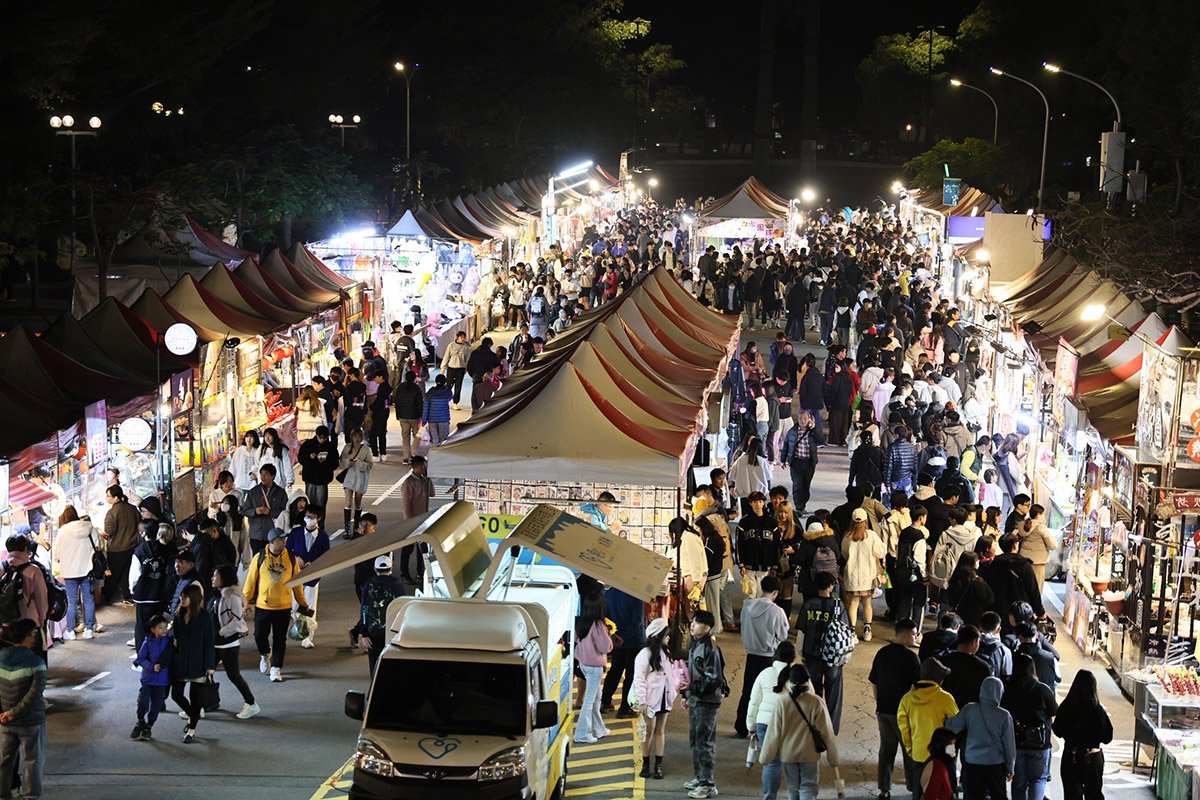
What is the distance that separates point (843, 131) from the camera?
120m

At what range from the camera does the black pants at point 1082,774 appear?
970 centimetres

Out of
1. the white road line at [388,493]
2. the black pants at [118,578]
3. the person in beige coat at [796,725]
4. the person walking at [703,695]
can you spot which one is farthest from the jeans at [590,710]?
the white road line at [388,493]

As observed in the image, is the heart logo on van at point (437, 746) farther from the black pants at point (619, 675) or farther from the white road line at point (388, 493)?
the white road line at point (388, 493)

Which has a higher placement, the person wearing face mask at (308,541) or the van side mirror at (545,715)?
the person wearing face mask at (308,541)

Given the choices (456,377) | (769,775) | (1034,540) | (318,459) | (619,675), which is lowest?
(769,775)

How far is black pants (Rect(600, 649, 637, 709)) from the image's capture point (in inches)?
473

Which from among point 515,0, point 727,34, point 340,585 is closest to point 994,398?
point 340,585

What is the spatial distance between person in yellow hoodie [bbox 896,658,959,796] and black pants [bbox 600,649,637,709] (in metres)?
2.73

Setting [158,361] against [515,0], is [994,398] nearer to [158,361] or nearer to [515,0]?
[158,361]

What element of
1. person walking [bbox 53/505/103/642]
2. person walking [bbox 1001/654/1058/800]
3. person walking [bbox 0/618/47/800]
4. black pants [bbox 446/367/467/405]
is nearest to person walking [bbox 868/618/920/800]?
person walking [bbox 1001/654/1058/800]

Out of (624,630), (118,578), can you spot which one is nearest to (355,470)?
(118,578)

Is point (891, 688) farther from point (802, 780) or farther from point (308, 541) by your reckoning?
point (308, 541)

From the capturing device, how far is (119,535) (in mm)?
14633

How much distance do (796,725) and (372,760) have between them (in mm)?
2561
